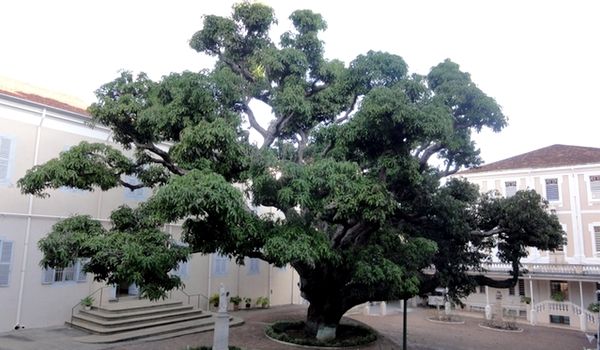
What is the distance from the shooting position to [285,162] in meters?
9.44

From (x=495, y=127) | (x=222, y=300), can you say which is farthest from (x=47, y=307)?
(x=495, y=127)

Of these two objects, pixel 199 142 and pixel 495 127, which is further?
pixel 495 127

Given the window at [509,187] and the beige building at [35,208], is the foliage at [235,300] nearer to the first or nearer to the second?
the beige building at [35,208]

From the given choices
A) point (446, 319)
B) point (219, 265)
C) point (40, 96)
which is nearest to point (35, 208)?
point (40, 96)

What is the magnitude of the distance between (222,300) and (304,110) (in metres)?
4.69

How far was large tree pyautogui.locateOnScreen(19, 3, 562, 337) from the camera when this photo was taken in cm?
880

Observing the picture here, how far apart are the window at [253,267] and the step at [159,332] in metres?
5.14

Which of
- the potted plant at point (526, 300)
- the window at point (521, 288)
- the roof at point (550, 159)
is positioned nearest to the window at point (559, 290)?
the potted plant at point (526, 300)

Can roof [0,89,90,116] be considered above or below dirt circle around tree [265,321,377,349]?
above

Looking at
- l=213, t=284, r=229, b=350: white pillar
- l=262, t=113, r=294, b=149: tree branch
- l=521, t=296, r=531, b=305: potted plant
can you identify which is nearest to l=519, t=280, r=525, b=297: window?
l=521, t=296, r=531, b=305: potted plant

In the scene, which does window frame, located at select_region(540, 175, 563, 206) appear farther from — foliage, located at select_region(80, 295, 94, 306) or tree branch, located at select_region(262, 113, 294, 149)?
foliage, located at select_region(80, 295, 94, 306)

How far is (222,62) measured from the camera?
38.5 feet

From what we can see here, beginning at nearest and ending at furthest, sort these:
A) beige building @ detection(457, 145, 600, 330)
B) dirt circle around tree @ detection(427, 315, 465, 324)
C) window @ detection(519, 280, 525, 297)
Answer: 1. dirt circle around tree @ detection(427, 315, 465, 324)
2. beige building @ detection(457, 145, 600, 330)
3. window @ detection(519, 280, 525, 297)

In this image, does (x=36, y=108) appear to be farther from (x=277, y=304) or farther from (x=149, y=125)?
(x=277, y=304)
